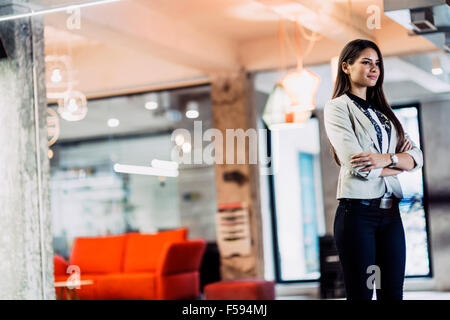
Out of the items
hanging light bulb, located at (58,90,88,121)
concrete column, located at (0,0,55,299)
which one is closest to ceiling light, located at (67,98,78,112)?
hanging light bulb, located at (58,90,88,121)

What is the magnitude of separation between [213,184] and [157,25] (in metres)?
2.33

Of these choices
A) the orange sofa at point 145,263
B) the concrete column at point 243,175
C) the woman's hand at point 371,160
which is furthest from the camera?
the concrete column at point 243,175

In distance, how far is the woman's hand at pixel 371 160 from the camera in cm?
337

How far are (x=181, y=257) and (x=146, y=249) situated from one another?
1.23 feet

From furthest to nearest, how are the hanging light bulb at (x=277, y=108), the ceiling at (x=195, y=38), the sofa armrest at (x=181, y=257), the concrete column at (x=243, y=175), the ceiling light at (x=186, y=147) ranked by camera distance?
the concrete column at (x=243, y=175)
the sofa armrest at (x=181, y=257)
the hanging light bulb at (x=277, y=108)
the ceiling light at (x=186, y=147)
the ceiling at (x=195, y=38)

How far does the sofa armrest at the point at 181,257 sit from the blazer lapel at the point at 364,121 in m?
4.17

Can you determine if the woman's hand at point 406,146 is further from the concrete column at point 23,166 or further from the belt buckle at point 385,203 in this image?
the concrete column at point 23,166

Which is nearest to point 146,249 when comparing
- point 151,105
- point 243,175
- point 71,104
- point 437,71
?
point 243,175

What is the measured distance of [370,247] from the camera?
10.2 ft

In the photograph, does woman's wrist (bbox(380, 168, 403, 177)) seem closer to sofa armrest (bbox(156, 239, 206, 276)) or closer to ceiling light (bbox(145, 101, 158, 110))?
sofa armrest (bbox(156, 239, 206, 276))

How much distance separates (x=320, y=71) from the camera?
462cm

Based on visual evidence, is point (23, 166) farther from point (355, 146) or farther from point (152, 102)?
point (152, 102)

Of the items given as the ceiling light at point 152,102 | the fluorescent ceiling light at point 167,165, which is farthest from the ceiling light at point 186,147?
the ceiling light at point 152,102
